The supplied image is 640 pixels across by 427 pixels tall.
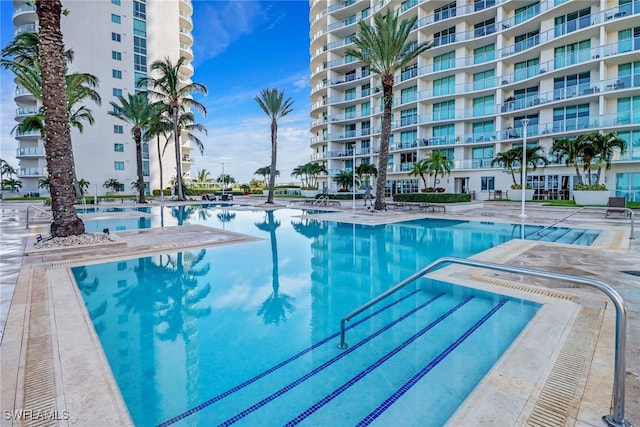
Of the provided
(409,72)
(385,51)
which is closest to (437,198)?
(385,51)

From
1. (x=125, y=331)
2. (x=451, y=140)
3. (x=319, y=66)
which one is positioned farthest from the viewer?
(x=319, y=66)

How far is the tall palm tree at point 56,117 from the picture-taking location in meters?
9.79

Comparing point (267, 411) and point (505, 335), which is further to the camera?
point (505, 335)

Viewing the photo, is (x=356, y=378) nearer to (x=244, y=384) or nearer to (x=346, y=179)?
(x=244, y=384)

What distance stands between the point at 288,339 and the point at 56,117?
1042cm

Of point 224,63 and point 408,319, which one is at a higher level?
point 224,63

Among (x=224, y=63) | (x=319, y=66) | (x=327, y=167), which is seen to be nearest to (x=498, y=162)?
(x=327, y=167)

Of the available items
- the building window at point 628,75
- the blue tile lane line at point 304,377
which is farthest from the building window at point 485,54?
the blue tile lane line at point 304,377

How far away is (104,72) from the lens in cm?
4416

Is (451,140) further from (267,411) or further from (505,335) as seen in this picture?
(267,411)

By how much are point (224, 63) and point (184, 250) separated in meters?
53.6

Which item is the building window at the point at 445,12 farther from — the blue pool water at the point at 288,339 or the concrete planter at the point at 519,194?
the blue pool water at the point at 288,339

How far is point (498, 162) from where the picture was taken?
105 ft

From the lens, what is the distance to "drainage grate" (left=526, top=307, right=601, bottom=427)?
2.78m
